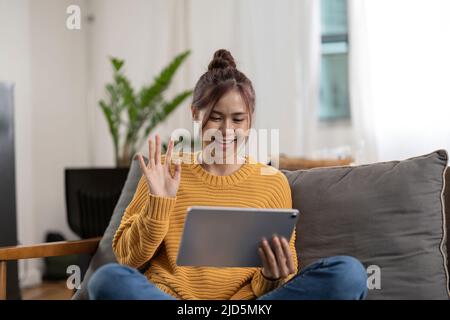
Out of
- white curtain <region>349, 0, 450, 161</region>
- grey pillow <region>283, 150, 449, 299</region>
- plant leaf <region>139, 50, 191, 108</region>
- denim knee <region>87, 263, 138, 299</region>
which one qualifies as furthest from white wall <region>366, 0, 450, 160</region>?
denim knee <region>87, 263, 138, 299</region>

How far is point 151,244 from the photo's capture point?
164 centimetres

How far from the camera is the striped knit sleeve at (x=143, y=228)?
5.26ft

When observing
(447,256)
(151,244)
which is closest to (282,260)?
(151,244)

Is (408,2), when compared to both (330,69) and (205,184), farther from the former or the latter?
(205,184)

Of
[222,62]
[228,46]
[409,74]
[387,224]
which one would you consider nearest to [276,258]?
[387,224]

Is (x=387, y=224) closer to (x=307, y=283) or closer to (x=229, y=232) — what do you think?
(x=307, y=283)

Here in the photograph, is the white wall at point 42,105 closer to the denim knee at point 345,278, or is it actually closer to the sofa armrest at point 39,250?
the sofa armrest at point 39,250

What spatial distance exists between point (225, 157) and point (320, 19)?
2287 mm

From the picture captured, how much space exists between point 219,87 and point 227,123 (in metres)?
0.10

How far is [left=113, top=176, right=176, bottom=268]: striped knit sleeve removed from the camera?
1.60 meters

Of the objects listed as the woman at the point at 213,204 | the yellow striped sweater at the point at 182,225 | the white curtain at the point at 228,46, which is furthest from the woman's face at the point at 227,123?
the white curtain at the point at 228,46

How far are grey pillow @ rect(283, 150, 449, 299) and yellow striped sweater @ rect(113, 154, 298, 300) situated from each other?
0.10 metres

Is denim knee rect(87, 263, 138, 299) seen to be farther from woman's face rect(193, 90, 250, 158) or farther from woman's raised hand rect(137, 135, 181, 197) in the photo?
woman's face rect(193, 90, 250, 158)

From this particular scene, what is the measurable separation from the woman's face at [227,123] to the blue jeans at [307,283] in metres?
0.45
